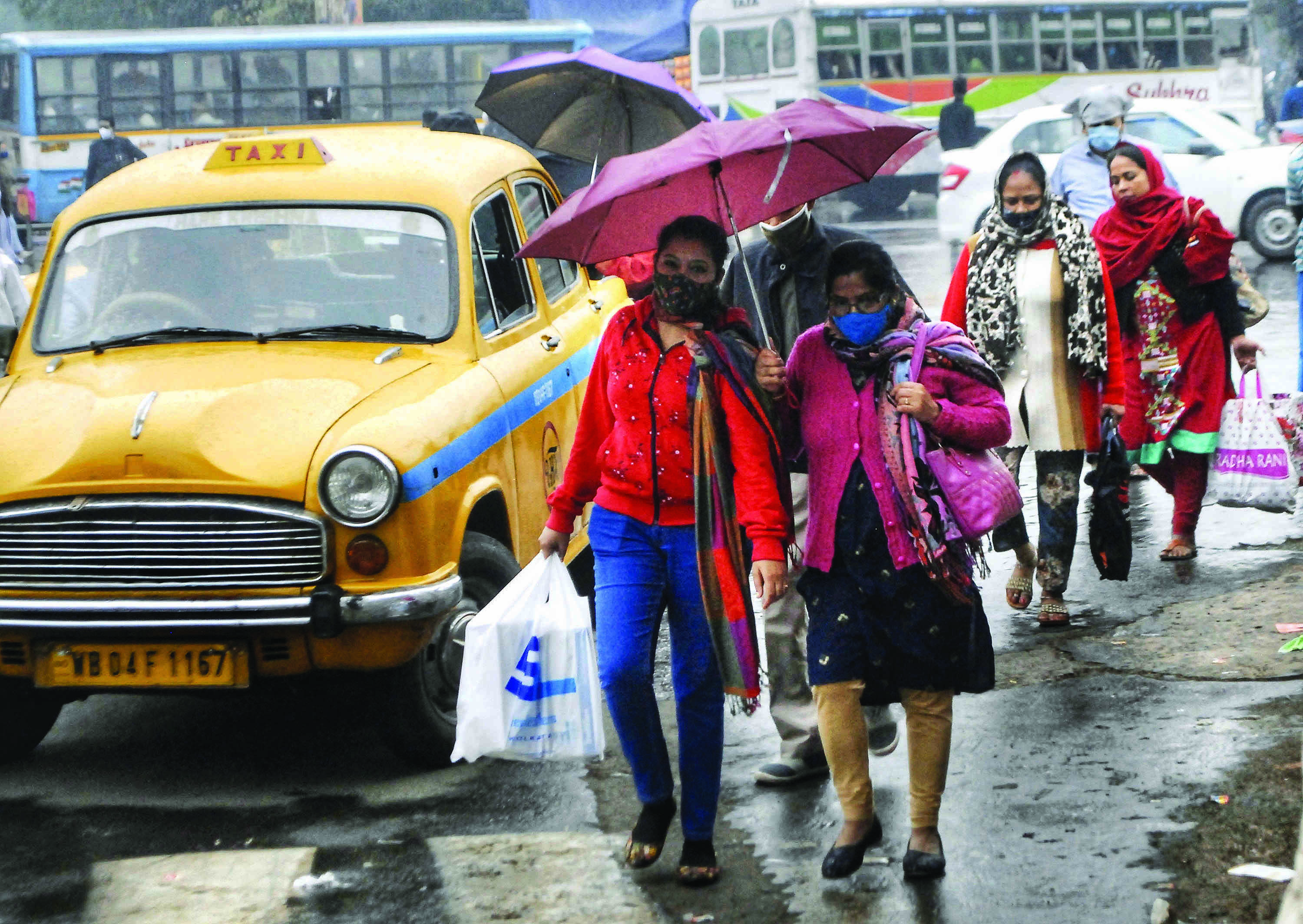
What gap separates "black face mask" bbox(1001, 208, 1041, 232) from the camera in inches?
243

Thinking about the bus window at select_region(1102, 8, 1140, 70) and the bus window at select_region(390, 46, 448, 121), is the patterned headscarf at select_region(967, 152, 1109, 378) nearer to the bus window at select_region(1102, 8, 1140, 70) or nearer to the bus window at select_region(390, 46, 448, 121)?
the bus window at select_region(390, 46, 448, 121)

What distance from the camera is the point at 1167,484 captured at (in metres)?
7.57

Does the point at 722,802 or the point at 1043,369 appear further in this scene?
the point at 1043,369

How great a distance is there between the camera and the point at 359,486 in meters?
4.95

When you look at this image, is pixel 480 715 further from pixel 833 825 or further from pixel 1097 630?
pixel 1097 630

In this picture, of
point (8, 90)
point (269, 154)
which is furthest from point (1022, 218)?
point (8, 90)

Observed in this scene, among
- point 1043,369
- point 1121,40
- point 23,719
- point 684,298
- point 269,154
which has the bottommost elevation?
point 23,719

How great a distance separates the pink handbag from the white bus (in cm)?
2297

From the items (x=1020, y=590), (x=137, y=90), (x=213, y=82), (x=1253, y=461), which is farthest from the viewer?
(x=213, y=82)

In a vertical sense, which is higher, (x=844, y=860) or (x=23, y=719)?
(x=23, y=719)

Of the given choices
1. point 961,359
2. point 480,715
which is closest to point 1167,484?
point 961,359

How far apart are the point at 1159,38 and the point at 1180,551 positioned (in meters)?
22.3

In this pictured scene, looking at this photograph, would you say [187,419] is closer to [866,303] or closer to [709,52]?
[866,303]

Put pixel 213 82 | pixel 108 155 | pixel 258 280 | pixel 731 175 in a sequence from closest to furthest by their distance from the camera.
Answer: pixel 731 175 → pixel 258 280 → pixel 108 155 → pixel 213 82
